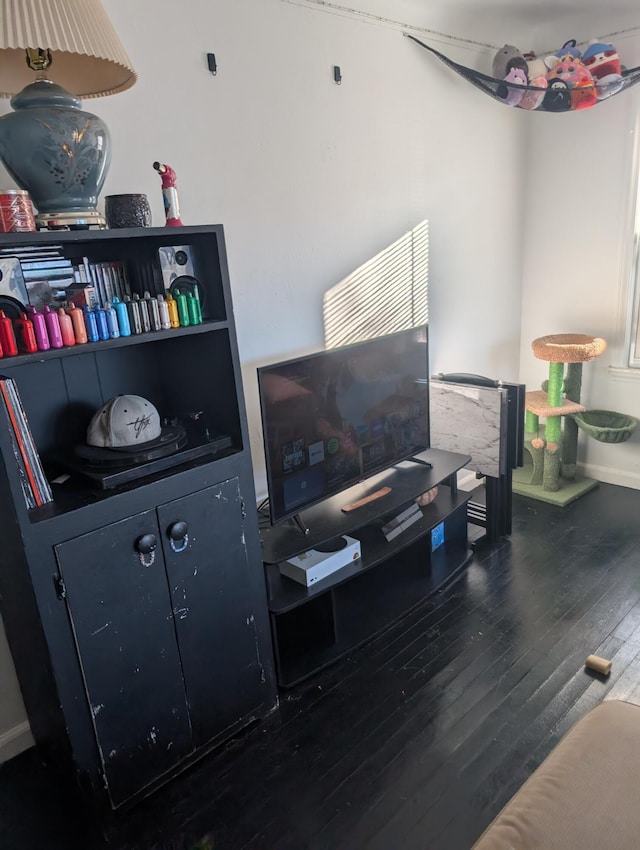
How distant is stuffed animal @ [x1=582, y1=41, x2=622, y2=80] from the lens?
2.87m

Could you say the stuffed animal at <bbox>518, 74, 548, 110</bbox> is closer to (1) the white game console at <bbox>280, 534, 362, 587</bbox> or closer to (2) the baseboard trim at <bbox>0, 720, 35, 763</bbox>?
(1) the white game console at <bbox>280, 534, 362, 587</bbox>

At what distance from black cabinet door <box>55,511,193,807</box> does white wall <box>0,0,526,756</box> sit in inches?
19.7

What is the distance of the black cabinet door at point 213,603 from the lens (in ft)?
5.74

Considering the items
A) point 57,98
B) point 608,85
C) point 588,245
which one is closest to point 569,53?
point 608,85

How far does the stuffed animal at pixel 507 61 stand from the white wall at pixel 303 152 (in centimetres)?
18

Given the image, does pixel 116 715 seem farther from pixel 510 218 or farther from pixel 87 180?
pixel 510 218

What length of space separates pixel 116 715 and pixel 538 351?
2.71 m

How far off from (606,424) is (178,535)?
278cm

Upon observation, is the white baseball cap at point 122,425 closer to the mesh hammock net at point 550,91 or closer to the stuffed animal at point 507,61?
the mesh hammock net at point 550,91

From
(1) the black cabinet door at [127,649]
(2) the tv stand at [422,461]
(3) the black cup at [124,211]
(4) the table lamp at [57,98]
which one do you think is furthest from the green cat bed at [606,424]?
(4) the table lamp at [57,98]

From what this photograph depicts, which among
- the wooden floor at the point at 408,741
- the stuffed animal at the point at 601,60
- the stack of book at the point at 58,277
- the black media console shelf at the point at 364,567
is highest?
the stuffed animal at the point at 601,60

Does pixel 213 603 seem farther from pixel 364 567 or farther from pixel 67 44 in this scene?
pixel 67 44

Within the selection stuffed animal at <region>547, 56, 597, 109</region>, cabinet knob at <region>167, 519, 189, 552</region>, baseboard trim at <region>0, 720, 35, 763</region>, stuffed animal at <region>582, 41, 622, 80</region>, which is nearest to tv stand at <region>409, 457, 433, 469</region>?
cabinet knob at <region>167, 519, 189, 552</region>

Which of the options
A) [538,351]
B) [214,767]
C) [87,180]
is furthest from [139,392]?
[538,351]
